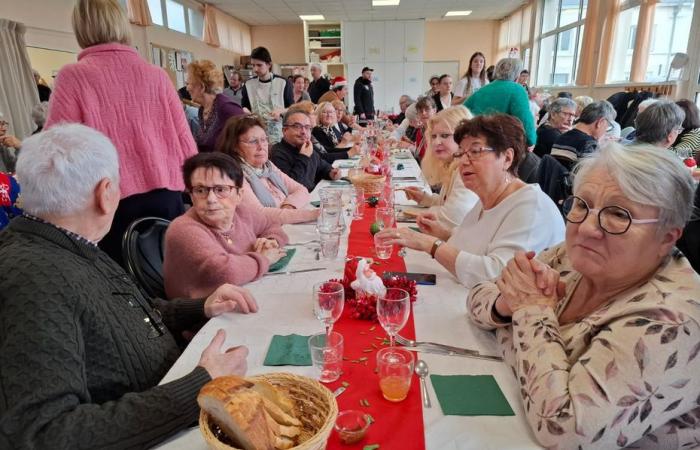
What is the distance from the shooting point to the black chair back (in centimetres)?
185

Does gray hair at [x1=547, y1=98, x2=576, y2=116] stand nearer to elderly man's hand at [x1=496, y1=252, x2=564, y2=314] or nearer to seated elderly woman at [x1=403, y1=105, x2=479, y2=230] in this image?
seated elderly woman at [x1=403, y1=105, x2=479, y2=230]

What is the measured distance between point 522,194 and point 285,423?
4.43ft

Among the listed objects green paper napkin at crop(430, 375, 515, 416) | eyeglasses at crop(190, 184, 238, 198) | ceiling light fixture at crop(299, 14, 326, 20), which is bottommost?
green paper napkin at crop(430, 375, 515, 416)

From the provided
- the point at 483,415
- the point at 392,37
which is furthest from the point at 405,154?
the point at 392,37

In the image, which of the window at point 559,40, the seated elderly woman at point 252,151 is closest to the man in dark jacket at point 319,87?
the window at point 559,40

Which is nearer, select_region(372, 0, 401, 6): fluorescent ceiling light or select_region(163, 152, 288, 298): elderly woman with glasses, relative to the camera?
select_region(163, 152, 288, 298): elderly woman with glasses

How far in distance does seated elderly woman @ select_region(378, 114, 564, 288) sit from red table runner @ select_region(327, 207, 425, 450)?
1.44ft

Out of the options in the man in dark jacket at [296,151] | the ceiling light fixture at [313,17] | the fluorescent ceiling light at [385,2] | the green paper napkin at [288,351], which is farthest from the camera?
the ceiling light fixture at [313,17]

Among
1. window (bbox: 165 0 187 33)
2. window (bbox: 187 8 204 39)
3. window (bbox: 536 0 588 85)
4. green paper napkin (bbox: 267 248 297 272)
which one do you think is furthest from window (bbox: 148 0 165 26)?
window (bbox: 536 0 588 85)

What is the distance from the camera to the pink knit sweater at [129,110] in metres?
2.18

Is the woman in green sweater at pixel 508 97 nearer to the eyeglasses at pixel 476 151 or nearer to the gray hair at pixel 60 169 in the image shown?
the eyeglasses at pixel 476 151

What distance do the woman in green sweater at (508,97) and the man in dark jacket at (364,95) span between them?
208 inches

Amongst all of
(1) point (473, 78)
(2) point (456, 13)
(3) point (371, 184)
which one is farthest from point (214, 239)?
(2) point (456, 13)

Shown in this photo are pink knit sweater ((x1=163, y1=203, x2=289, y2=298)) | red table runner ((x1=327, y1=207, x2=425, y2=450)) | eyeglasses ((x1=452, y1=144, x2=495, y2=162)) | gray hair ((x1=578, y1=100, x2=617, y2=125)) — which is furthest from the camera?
gray hair ((x1=578, y1=100, x2=617, y2=125))
